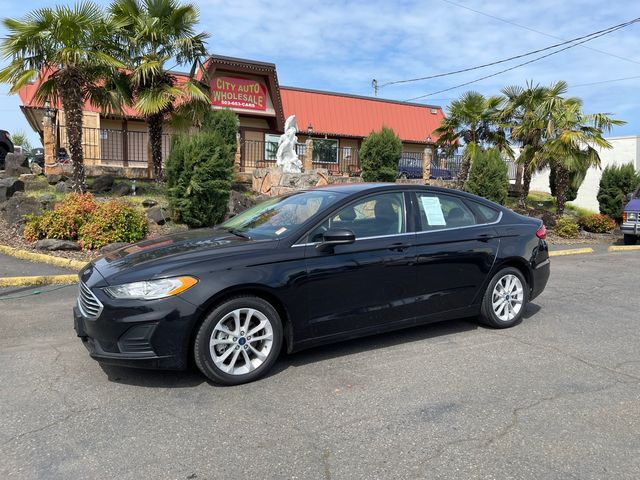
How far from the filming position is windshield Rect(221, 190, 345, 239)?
440 centimetres

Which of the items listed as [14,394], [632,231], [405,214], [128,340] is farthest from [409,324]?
[632,231]

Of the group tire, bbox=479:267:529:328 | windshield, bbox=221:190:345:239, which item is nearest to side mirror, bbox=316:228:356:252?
windshield, bbox=221:190:345:239

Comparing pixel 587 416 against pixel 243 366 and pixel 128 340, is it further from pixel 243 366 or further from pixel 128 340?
pixel 128 340

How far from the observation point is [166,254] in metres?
4.02

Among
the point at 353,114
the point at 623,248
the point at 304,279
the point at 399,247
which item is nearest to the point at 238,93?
the point at 353,114

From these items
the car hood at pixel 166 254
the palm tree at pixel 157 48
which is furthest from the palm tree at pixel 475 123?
the car hood at pixel 166 254

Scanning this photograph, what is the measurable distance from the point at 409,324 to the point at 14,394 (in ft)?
10.8

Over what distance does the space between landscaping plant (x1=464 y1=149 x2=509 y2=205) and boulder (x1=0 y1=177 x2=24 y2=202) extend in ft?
41.4

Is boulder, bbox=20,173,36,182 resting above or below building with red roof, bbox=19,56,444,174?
below

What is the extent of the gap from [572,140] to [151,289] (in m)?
15.3

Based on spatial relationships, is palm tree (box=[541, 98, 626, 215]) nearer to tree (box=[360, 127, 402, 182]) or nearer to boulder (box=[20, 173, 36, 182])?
tree (box=[360, 127, 402, 182])

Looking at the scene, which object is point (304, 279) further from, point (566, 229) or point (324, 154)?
point (324, 154)

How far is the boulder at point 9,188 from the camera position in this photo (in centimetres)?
1182

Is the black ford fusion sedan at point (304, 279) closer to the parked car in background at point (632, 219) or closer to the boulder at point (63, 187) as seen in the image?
the boulder at point (63, 187)
